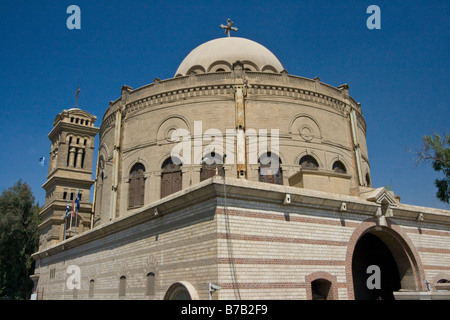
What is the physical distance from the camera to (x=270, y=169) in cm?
2350

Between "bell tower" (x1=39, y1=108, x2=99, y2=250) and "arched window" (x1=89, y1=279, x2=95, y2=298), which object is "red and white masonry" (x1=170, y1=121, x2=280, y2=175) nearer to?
"arched window" (x1=89, y1=279, x2=95, y2=298)

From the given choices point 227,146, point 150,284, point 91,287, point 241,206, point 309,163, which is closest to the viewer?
point 241,206

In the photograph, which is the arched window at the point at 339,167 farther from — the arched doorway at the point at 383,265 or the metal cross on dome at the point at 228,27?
the metal cross on dome at the point at 228,27

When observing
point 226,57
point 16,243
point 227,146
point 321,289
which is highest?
point 226,57

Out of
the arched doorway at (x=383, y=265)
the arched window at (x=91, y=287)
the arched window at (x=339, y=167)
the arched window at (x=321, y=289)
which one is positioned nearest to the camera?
the arched window at (x=321, y=289)

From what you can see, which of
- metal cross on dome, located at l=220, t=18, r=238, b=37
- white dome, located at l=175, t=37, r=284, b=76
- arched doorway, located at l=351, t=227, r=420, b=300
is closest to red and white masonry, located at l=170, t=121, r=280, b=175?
arched doorway, located at l=351, t=227, r=420, b=300

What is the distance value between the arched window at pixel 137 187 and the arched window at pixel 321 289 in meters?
13.1

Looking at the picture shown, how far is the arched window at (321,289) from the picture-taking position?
14500 millimetres

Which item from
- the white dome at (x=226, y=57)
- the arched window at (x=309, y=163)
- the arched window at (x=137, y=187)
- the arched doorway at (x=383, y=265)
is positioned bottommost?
the arched doorway at (x=383, y=265)

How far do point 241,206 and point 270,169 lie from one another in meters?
10.6

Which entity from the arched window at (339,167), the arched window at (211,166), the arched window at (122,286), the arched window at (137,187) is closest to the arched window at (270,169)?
the arched window at (211,166)

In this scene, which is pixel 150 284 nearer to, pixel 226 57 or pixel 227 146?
pixel 227 146

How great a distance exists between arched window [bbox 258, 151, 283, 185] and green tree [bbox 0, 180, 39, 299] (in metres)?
31.3

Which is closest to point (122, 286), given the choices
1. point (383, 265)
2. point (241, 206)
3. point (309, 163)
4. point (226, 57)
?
point (241, 206)
